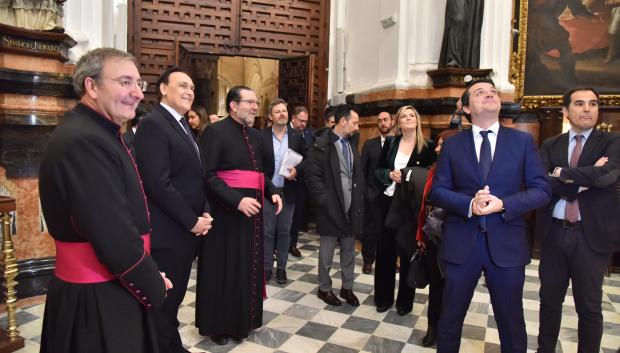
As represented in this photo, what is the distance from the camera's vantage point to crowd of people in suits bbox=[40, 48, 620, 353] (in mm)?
1641

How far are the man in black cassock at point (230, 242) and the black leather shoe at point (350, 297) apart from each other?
3.60 ft

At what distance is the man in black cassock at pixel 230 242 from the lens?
11.0 feet

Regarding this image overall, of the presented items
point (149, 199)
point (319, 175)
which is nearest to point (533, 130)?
point (319, 175)

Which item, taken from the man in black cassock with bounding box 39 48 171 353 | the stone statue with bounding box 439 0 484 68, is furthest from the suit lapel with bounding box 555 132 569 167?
the stone statue with bounding box 439 0 484 68

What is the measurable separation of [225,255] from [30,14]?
2.77 m

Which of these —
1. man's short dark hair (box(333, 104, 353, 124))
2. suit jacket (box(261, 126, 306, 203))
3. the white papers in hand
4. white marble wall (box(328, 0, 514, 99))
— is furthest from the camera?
white marble wall (box(328, 0, 514, 99))

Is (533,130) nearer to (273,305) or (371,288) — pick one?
(371,288)

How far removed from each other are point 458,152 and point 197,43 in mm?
5708

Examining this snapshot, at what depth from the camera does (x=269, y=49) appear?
780 cm

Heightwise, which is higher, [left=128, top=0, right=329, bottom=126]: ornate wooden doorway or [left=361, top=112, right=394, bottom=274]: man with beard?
[left=128, top=0, right=329, bottom=126]: ornate wooden doorway

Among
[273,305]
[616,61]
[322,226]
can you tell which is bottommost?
[273,305]

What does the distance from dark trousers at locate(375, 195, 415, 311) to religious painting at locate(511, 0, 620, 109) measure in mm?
3589

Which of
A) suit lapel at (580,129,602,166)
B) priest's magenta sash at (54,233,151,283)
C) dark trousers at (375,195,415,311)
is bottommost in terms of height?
dark trousers at (375,195,415,311)

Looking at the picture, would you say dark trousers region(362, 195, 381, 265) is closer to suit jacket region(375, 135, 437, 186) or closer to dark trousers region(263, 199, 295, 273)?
suit jacket region(375, 135, 437, 186)
